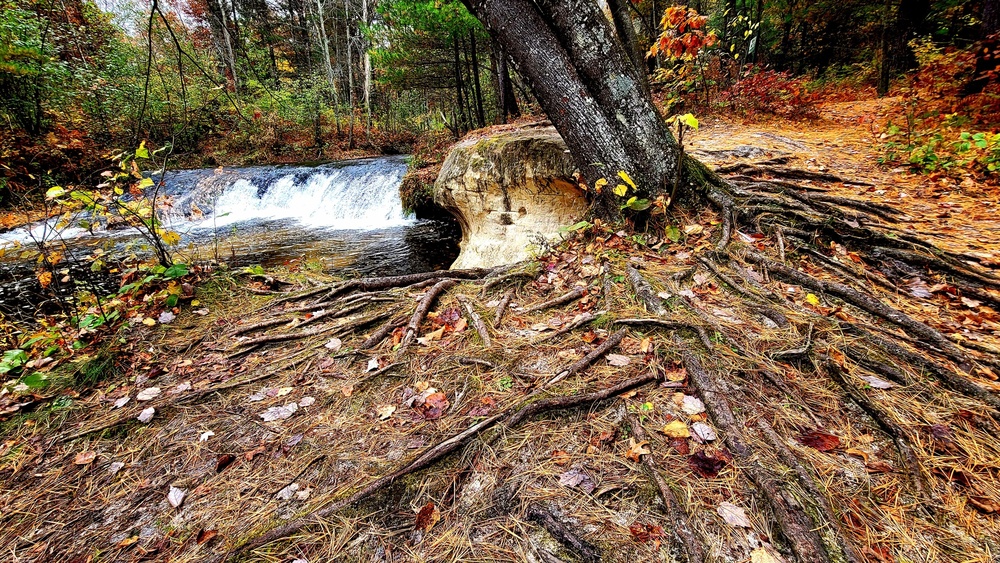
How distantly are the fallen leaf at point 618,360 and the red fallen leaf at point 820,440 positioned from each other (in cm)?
72

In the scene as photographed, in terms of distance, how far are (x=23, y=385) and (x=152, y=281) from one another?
3.62 feet

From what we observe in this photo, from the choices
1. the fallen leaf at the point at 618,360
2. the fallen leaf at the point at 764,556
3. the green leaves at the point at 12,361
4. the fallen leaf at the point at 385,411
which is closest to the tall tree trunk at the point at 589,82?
the fallen leaf at the point at 618,360

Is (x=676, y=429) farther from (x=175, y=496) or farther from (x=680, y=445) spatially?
(x=175, y=496)

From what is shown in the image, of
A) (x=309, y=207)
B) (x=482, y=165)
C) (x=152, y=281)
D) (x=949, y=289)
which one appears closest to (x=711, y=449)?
(x=949, y=289)

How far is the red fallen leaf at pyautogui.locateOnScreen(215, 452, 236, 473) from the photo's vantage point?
1766 millimetres

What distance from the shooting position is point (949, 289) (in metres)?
2.29

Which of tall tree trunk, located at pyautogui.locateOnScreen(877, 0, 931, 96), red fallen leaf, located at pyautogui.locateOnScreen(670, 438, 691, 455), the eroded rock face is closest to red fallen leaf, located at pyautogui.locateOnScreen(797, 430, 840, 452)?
red fallen leaf, located at pyautogui.locateOnScreen(670, 438, 691, 455)

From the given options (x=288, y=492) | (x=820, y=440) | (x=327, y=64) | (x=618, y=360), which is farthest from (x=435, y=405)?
(x=327, y=64)

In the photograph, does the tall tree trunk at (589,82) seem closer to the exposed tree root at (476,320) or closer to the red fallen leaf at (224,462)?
the exposed tree root at (476,320)

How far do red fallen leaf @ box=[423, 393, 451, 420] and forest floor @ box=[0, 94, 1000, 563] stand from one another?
11 millimetres

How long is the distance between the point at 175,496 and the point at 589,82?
356 centimetres

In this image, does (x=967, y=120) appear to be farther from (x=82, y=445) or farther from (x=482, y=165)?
(x=82, y=445)

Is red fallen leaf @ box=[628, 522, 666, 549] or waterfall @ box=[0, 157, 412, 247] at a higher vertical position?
waterfall @ box=[0, 157, 412, 247]

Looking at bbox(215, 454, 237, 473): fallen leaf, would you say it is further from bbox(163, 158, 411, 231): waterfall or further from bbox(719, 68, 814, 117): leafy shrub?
bbox(719, 68, 814, 117): leafy shrub
